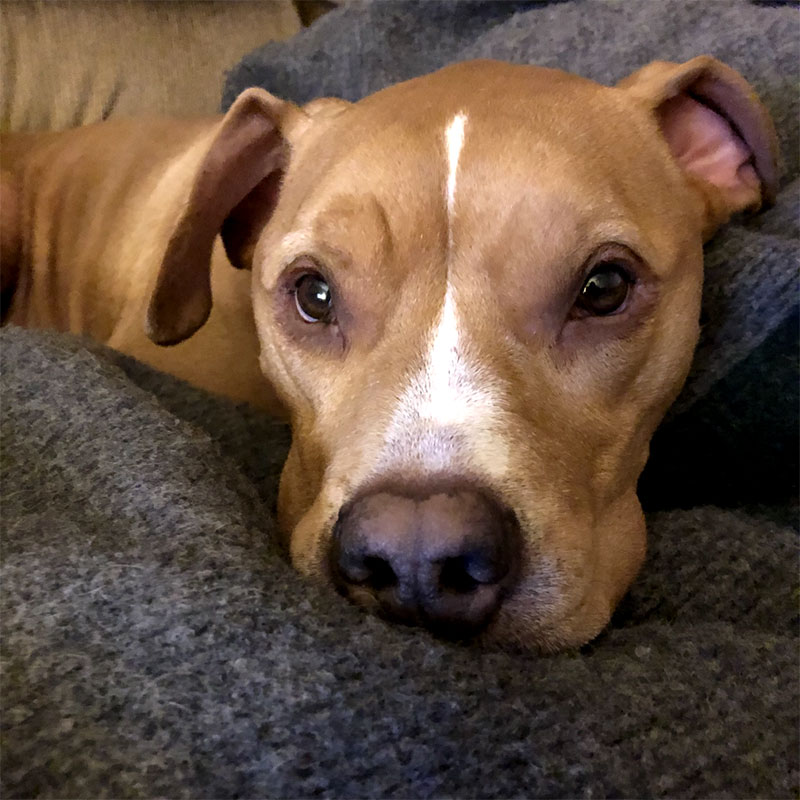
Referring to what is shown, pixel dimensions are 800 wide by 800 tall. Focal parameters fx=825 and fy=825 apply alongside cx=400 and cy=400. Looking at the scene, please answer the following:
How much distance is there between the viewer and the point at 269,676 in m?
0.94

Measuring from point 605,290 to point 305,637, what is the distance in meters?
0.85

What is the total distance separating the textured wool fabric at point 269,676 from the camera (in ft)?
2.80

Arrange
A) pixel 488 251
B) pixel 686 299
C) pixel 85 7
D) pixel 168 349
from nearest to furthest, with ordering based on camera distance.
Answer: pixel 488 251 → pixel 686 299 → pixel 168 349 → pixel 85 7

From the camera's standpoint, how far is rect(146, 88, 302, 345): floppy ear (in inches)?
73.0

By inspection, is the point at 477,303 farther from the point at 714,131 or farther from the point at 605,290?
the point at 714,131

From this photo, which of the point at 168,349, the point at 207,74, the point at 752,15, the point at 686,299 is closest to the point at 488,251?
the point at 686,299

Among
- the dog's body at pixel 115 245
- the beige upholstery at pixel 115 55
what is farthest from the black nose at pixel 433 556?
the beige upholstery at pixel 115 55

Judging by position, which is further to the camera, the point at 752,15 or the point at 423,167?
the point at 752,15

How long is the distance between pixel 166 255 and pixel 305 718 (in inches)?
48.5

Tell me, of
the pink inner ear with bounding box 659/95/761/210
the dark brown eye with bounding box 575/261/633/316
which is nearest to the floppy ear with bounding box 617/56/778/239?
the pink inner ear with bounding box 659/95/761/210

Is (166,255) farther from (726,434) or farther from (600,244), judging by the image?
(726,434)

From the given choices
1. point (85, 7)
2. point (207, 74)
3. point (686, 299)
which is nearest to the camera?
point (686, 299)

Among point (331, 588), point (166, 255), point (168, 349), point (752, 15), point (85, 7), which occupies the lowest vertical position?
point (168, 349)

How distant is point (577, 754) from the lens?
3.04 feet
